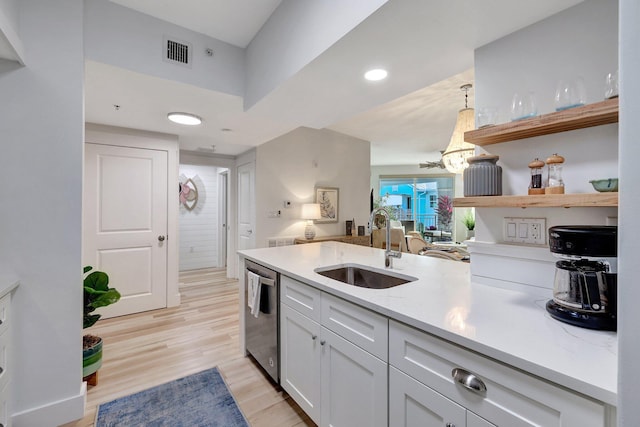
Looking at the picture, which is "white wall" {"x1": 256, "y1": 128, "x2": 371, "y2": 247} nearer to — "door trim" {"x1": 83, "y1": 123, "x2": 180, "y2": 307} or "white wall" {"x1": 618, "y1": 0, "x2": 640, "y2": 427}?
"door trim" {"x1": 83, "y1": 123, "x2": 180, "y2": 307}

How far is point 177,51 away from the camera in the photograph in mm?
2057

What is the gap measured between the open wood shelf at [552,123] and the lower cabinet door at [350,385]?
3.50 feet

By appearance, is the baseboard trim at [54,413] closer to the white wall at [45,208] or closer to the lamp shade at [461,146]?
the white wall at [45,208]

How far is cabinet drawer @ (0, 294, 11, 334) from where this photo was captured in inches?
53.1

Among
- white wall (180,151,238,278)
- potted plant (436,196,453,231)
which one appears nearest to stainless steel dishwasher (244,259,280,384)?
white wall (180,151,238,278)

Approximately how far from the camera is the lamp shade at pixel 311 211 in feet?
14.8

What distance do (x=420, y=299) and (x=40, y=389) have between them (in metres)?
2.14

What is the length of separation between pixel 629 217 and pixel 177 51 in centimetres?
253

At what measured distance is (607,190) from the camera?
0.94 metres

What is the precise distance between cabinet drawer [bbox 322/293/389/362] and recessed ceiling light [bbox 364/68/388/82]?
133 centimetres

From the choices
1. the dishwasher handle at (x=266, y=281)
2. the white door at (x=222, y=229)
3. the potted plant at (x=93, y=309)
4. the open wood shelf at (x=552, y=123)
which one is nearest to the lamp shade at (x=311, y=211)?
the white door at (x=222, y=229)

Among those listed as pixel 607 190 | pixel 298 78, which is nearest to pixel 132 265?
pixel 298 78

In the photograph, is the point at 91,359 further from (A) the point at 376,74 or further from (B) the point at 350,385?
(A) the point at 376,74

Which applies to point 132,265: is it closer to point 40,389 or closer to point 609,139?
point 40,389
